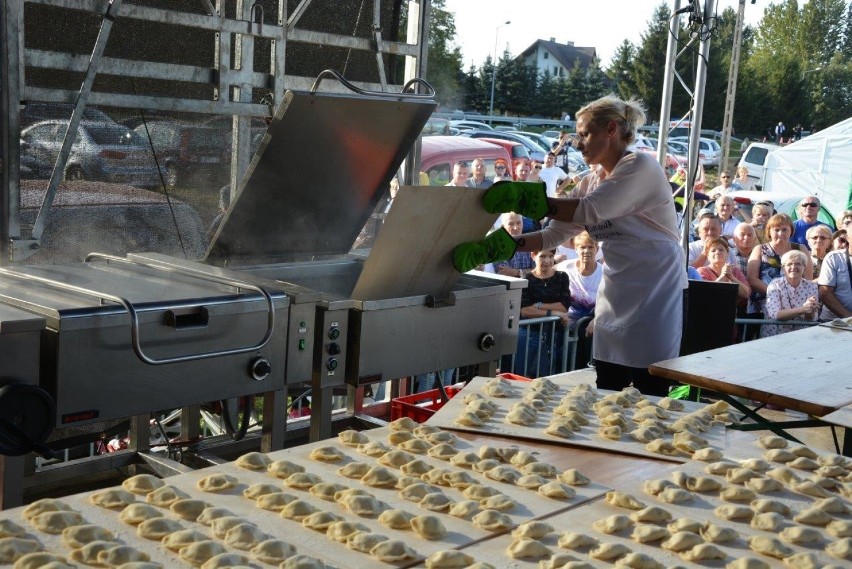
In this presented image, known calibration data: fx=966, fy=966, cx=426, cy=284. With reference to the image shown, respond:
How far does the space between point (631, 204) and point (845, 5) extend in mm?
56689

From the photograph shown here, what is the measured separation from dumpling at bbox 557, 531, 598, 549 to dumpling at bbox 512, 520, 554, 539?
4 centimetres

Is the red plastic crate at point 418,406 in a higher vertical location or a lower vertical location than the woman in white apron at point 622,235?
lower

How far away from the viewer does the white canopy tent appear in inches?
649

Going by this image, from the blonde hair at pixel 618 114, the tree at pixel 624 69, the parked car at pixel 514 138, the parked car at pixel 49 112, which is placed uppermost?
the tree at pixel 624 69

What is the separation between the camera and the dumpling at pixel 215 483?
2.14 meters

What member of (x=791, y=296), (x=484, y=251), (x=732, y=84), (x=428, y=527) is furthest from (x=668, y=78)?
(x=732, y=84)

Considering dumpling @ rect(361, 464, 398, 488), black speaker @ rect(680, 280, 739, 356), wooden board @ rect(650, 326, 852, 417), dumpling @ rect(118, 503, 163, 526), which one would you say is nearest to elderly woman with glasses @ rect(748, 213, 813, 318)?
black speaker @ rect(680, 280, 739, 356)

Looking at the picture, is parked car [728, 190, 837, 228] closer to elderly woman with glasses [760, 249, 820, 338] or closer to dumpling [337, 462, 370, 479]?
elderly woman with glasses [760, 249, 820, 338]

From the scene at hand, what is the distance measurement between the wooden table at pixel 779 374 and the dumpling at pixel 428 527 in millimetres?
1591

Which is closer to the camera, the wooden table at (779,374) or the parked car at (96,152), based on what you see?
the wooden table at (779,374)

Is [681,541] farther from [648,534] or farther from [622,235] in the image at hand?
[622,235]

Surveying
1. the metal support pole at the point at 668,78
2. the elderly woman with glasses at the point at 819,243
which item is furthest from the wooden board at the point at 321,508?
the elderly woman with glasses at the point at 819,243

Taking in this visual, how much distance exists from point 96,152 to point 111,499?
8.26 ft

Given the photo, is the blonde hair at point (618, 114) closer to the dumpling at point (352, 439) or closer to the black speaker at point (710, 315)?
the dumpling at point (352, 439)
